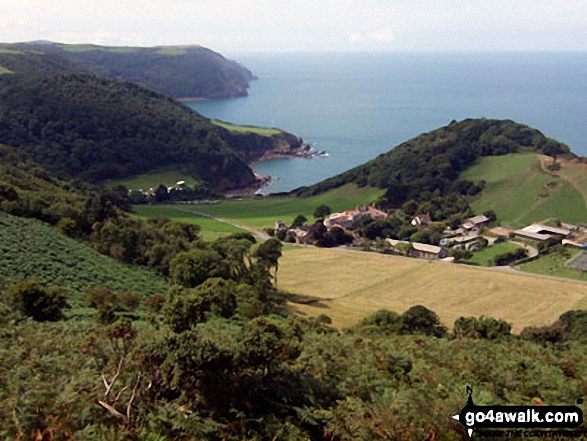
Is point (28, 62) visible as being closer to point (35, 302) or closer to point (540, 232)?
point (540, 232)

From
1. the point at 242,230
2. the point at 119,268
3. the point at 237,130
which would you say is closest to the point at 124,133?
the point at 237,130

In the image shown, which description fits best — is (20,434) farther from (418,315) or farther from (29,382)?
(418,315)

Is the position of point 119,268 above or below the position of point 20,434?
below

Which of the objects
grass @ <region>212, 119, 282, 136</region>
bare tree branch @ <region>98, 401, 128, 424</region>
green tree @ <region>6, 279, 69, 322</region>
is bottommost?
green tree @ <region>6, 279, 69, 322</region>

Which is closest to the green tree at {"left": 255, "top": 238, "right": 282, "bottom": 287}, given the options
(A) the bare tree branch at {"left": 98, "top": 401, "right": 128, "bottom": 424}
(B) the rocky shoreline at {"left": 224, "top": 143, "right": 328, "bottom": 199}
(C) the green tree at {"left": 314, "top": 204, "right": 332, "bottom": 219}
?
(A) the bare tree branch at {"left": 98, "top": 401, "right": 128, "bottom": 424}

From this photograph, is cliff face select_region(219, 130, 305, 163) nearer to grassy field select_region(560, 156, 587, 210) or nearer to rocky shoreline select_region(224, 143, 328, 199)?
rocky shoreline select_region(224, 143, 328, 199)
